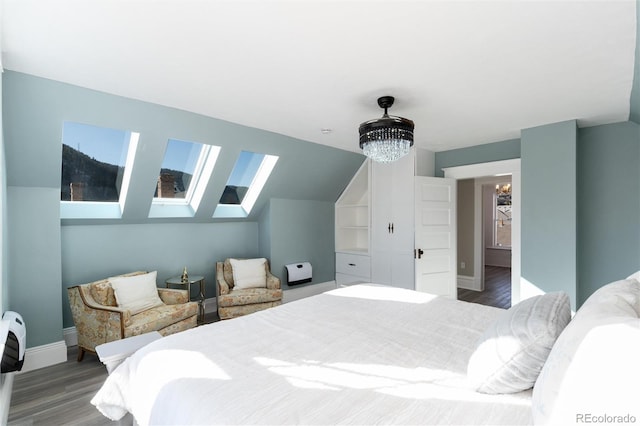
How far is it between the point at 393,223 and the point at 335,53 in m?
3.04

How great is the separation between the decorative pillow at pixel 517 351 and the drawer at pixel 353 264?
3.66 meters

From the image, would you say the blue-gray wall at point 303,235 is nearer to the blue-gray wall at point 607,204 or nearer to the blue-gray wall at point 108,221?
the blue-gray wall at point 108,221

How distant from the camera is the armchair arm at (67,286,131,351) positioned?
9.11 feet

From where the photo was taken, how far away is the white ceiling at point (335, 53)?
59.6 inches

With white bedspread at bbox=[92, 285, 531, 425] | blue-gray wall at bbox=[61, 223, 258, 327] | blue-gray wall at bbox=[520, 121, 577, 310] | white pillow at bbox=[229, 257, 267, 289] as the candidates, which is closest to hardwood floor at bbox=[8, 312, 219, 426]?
blue-gray wall at bbox=[61, 223, 258, 327]

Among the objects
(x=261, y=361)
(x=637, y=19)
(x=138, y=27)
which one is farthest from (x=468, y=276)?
(x=138, y=27)

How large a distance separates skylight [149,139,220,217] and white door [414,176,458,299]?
284cm

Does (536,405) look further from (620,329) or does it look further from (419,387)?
(419,387)

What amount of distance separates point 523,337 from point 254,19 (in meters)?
1.88

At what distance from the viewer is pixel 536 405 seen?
0.88 meters

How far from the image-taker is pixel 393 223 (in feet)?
14.9

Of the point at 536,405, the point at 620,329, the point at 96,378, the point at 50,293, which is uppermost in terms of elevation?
the point at 620,329

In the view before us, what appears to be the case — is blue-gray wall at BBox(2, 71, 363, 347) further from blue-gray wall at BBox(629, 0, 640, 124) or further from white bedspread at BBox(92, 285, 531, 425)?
blue-gray wall at BBox(629, 0, 640, 124)

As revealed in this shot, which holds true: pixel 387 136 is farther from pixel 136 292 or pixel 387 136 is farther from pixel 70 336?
pixel 70 336
